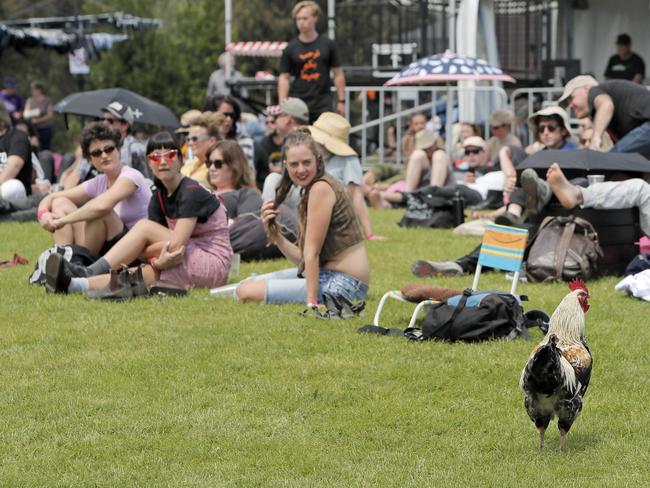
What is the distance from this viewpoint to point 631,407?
5910mm

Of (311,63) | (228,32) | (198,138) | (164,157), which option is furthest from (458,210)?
(228,32)

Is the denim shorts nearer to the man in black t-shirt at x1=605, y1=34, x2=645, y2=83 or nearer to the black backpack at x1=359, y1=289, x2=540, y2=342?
the black backpack at x1=359, y1=289, x2=540, y2=342

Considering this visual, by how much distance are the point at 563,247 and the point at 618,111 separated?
2146 millimetres

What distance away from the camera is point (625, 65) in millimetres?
18438

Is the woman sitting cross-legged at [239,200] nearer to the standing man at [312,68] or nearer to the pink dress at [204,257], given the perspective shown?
the pink dress at [204,257]

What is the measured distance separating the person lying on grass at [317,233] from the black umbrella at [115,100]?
609cm

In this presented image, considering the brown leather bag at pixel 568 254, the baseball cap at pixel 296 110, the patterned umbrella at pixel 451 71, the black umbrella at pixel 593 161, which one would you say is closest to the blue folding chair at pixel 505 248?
the brown leather bag at pixel 568 254

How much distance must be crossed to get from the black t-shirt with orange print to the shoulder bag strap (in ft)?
17.1

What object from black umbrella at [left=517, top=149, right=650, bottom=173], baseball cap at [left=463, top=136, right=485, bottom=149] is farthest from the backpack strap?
baseball cap at [left=463, top=136, right=485, bottom=149]

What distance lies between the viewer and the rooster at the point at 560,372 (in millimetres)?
4832

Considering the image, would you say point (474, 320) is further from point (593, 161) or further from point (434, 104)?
point (434, 104)

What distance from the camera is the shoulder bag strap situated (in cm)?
953

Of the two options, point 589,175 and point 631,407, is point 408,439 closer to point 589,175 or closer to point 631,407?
point 631,407

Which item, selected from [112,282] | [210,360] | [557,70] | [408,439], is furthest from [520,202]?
[557,70]
